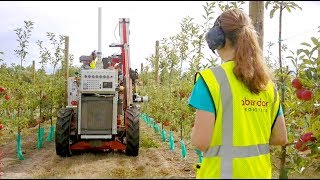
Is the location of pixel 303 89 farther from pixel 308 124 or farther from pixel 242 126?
pixel 242 126

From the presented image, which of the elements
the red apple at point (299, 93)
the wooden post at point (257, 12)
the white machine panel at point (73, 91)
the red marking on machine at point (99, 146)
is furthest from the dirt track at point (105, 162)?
the wooden post at point (257, 12)

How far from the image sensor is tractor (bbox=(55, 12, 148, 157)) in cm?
842

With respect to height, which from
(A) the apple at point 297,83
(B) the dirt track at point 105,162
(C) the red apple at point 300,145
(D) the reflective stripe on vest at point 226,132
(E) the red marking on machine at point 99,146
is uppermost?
(A) the apple at point 297,83

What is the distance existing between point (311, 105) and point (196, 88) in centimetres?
239

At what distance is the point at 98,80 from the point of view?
8.42 m

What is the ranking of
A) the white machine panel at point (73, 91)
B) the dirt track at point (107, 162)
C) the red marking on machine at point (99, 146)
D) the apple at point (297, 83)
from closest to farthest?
1. the apple at point (297, 83)
2. the dirt track at point (107, 162)
3. the red marking on machine at point (99, 146)
4. the white machine panel at point (73, 91)

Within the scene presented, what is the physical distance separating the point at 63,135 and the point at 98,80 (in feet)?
3.84

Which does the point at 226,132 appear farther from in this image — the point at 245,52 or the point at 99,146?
the point at 99,146

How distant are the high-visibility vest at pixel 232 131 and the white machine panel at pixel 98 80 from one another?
5.93 meters

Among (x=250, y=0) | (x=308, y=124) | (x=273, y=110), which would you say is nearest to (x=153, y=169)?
(x=308, y=124)

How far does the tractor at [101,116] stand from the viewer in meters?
8.42

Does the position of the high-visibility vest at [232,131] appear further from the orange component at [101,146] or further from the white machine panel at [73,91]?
the white machine panel at [73,91]

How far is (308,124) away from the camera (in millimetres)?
4668

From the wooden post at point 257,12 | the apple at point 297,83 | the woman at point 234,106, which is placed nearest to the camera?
the woman at point 234,106
